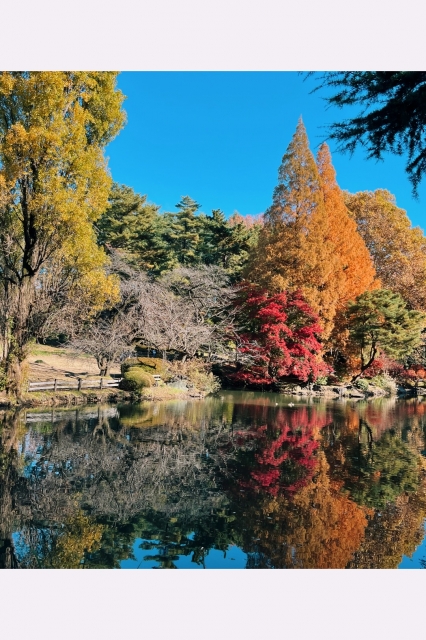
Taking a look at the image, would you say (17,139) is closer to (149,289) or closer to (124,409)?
(124,409)

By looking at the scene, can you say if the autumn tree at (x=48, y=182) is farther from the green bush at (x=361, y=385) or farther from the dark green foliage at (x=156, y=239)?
the green bush at (x=361, y=385)

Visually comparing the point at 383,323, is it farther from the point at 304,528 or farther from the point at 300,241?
the point at 304,528

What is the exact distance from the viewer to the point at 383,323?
1584cm

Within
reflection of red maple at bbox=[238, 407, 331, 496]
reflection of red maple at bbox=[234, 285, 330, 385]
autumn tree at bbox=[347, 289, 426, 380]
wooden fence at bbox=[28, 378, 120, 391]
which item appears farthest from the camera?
autumn tree at bbox=[347, 289, 426, 380]

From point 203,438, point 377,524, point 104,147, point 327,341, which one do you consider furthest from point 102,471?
point 327,341

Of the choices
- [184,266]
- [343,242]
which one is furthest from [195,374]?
[343,242]

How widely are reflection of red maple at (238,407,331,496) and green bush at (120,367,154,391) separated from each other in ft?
11.9

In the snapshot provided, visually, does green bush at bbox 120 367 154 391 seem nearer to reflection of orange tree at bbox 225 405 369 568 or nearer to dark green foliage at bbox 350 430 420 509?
reflection of orange tree at bbox 225 405 369 568

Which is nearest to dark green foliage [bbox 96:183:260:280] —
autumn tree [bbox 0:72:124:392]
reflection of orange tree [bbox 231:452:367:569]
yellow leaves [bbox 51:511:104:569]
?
autumn tree [bbox 0:72:124:392]

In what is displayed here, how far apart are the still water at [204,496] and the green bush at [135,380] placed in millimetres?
3258

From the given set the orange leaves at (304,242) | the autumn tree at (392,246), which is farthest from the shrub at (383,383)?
the autumn tree at (392,246)

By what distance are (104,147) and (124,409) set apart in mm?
5405

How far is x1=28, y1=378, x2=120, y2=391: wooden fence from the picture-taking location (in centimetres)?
953

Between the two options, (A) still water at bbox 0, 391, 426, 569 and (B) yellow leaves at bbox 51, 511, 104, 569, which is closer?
(B) yellow leaves at bbox 51, 511, 104, 569
